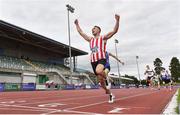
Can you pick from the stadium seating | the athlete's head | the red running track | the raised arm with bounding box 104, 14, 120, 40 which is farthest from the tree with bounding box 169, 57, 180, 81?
the raised arm with bounding box 104, 14, 120, 40

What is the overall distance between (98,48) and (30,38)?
45553 millimetres

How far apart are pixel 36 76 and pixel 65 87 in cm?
704

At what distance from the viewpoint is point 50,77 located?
2184 inches

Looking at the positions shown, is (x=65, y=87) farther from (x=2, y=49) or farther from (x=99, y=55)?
(x=99, y=55)

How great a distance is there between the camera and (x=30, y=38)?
52.9 meters

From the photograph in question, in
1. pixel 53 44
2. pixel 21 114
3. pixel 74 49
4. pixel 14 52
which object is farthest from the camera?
pixel 74 49

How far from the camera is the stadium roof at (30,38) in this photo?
4591cm

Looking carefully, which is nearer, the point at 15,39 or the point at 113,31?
the point at 113,31

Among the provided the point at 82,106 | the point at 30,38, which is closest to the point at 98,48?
the point at 82,106

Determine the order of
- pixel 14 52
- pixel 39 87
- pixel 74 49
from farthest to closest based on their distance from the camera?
pixel 74 49 < pixel 14 52 < pixel 39 87

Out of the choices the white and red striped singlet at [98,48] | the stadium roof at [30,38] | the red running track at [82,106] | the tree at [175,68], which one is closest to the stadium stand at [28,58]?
the stadium roof at [30,38]

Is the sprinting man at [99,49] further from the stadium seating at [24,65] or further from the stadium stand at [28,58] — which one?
the stadium seating at [24,65]

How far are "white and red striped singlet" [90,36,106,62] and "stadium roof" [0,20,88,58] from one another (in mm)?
36693

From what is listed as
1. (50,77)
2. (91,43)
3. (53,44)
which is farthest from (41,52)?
(91,43)
